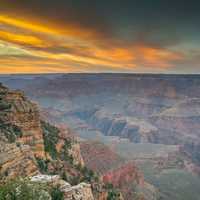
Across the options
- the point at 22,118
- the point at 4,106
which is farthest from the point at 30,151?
Result: the point at 4,106

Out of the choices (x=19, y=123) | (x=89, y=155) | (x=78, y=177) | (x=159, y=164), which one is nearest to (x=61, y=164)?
(x=78, y=177)

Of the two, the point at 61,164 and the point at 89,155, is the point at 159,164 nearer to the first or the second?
the point at 89,155

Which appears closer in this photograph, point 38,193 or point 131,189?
point 38,193

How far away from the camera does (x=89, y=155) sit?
378 ft

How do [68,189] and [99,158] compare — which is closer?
[68,189]

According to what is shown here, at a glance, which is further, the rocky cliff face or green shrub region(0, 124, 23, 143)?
green shrub region(0, 124, 23, 143)

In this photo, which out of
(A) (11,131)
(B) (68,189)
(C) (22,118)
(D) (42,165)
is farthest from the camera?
(C) (22,118)

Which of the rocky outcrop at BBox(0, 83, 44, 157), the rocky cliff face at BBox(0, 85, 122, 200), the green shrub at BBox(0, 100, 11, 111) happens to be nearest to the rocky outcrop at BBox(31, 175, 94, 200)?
the rocky cliff face at BBox(0, 85, 122, 200)

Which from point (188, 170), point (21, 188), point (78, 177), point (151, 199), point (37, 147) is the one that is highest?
point (21, 188)

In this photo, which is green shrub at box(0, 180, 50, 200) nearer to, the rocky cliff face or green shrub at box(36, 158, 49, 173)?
the rocky cliff face

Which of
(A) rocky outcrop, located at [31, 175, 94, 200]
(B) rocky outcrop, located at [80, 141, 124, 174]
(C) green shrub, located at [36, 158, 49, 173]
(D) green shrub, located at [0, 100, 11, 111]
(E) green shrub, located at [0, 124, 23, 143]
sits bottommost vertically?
(B) rocky outcrop, located at [80, 141, 124, 174]

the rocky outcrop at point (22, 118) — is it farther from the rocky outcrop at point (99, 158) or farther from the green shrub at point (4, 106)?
the rocky outcrop at point (99, 158)

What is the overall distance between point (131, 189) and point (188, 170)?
76.5 m

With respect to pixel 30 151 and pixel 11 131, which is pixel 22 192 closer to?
pixel 30 151
